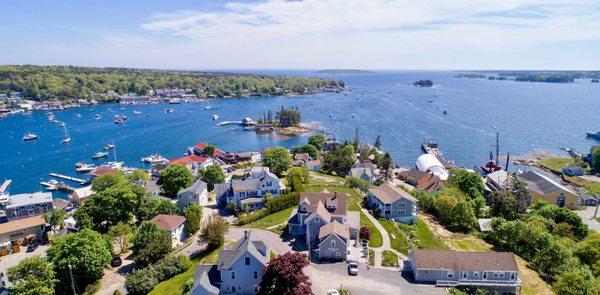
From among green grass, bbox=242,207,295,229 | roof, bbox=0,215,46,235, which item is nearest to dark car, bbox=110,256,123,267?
green grass, bbox=242,207,295,229

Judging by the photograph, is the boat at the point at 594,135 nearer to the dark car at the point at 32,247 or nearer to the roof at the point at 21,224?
the roof at the point at 21,224

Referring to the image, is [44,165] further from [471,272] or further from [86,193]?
[471,272]

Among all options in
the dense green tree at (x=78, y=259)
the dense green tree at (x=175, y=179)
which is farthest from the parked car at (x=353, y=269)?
the dense green tree at (x=175, y=179)

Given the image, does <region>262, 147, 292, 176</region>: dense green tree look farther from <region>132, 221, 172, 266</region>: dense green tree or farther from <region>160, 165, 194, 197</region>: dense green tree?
<region>132, 221, 172, 266</region>: dense green tree

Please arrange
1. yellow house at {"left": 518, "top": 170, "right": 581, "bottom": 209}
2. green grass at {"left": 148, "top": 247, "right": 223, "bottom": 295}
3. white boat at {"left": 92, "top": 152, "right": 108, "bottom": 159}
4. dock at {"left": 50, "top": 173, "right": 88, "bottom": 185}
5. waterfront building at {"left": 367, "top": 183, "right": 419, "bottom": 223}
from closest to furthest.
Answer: green grass at {"left": 148, "top": 247, "right": 223, "bottom": 295}
waterfront building at {"left": 367, "top": 183, "right": 419, "bottom": 223}
yellow house at {"left": 518, "top": 170, "right": 581, "bottom": 209}
dock at {"left": 50, "top": 173, "right": 88, "bottom": 185}
white boat at {"left": 92, "top": 152, "right": 108, "bottom": 159}

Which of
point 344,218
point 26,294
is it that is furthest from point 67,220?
point 344,218

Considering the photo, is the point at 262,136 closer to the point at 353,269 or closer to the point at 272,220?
the point at 272,220

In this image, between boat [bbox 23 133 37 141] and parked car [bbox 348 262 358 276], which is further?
boat [bbox 23 133 37 141]
